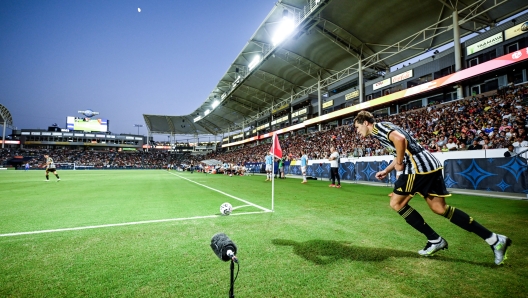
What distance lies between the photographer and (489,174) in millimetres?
8312

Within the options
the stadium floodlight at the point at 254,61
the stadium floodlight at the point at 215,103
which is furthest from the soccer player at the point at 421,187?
the stadium floodlight at the point at 215,103

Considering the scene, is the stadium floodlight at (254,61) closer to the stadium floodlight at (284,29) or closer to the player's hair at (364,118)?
the stadium floodlight at (284,29)

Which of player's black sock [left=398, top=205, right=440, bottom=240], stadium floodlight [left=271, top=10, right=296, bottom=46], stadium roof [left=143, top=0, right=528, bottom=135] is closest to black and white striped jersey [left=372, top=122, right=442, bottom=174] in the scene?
player's black sock [left=398, top=205, right=440, bottom=240]

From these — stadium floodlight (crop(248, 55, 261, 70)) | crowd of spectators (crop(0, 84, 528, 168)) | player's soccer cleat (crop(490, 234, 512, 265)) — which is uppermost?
stadium floodlight (crop(248, 55, 261, 70))

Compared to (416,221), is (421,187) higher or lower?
higher

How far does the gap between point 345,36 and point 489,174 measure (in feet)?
67.5

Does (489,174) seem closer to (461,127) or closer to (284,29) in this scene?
(461,127)

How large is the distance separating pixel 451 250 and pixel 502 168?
25.1 ft

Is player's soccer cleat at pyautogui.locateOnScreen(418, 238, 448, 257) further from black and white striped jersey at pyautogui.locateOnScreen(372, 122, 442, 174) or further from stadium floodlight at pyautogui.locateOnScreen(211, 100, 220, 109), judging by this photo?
stadium floodlight at pyautogui.locateOnScreen(211, 100, 220, 109)

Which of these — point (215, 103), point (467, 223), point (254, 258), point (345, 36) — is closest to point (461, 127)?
point (345, 36)

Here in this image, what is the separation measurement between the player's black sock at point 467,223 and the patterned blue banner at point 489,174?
23.4 ft

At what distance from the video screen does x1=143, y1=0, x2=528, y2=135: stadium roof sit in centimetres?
5633

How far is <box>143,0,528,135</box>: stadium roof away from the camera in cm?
1923

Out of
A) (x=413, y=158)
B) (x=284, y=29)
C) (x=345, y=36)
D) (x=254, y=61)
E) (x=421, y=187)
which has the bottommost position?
(x=421, y=187)
